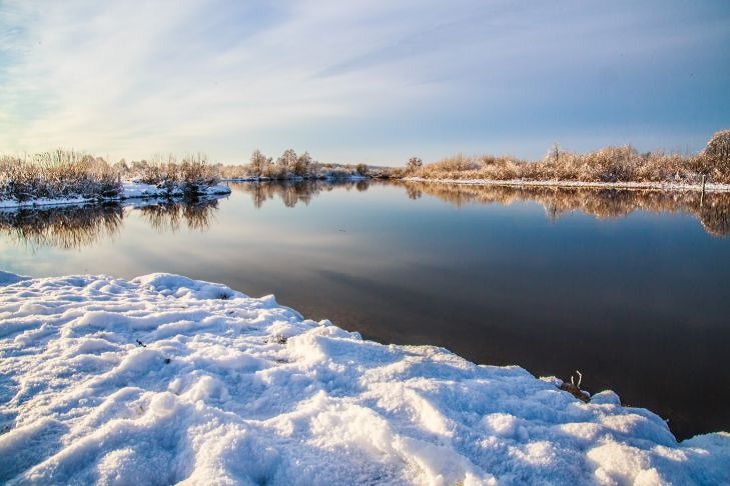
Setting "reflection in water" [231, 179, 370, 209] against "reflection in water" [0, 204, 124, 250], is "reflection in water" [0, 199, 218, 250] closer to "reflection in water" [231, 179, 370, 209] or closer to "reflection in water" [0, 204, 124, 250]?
"reflection in water" [0, 204, 124, 250]

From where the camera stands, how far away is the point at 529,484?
2.35m

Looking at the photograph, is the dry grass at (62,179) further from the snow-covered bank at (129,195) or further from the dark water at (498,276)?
the dark water at (498,276)

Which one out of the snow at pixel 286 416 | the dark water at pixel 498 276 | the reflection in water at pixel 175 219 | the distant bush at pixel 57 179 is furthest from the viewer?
the distant bush at pixel 57 179

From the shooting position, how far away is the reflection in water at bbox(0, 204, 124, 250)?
13.5m

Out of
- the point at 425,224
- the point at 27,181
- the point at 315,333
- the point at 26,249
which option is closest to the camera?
the point at 315,333

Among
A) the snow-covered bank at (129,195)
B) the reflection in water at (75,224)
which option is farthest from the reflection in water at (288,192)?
the reflection in water at (75,224)

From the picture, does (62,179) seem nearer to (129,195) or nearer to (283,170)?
(129,195)

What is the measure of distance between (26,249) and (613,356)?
49.8 ft

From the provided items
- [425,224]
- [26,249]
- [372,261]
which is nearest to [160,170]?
[26,249]

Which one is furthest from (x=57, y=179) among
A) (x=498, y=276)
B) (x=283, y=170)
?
(x=283, y=170)

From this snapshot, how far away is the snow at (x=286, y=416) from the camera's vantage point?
2.36m

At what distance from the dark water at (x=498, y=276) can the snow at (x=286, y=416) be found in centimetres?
136

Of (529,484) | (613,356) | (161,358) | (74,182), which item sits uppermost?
(74,182)

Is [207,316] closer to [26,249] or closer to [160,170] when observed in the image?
[26,249]
